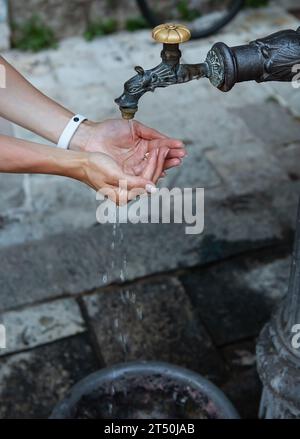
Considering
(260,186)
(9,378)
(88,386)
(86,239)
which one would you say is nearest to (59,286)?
(86,239)

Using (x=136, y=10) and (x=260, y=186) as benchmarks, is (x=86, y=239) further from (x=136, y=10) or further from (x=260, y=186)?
(x=136, y=10)

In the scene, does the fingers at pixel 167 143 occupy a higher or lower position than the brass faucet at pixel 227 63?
lower

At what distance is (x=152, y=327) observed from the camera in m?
2.77

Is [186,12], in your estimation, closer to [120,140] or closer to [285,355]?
[120,140]

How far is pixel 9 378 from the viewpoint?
8.52ft

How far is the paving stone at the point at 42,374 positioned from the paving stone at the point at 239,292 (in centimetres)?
50

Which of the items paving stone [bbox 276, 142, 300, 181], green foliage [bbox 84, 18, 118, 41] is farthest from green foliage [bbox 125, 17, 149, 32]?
paving stone [bbox 276, 142, 300, 181]

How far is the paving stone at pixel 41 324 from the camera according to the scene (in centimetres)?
273

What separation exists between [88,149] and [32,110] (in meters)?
0.23

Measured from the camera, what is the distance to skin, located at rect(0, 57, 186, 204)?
1967 mm


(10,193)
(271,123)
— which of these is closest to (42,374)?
(10,193)

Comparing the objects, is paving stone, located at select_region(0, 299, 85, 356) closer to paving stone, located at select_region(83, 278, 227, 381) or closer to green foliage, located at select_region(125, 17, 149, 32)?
paving stone, located at select_region(83, 278, 227, 381)

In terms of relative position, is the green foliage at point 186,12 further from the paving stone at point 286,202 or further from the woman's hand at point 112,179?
the woman's hand at point 112,179

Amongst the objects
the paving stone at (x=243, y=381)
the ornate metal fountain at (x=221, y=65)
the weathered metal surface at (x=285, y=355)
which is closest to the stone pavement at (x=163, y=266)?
the paving stone at (x=243, y=381)
